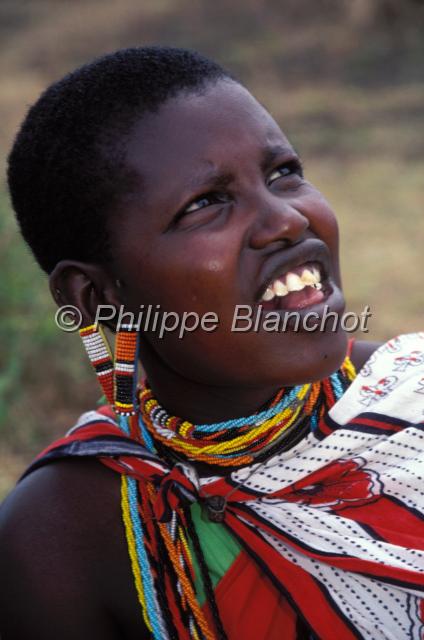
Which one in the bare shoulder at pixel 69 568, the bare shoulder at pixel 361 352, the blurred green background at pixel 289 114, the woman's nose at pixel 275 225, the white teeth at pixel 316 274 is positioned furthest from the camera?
the blurred green background at pixel 289 114

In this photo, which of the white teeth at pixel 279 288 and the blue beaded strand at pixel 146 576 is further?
the blue beaded strand at pixel 146 576

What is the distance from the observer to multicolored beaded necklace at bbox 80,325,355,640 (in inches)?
70.6

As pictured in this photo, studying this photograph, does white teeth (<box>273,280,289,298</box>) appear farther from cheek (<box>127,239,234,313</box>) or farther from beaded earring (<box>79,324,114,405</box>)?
beaded earring (<box>79,324,114,405</box>)

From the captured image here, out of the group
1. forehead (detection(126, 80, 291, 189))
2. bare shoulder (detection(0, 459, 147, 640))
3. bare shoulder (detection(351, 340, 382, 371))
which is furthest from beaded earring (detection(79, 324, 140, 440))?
bare shoulder (detection(351, 340, 382, 371))

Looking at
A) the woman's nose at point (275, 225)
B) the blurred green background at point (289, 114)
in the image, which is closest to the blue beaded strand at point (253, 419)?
the woman's nose at point (275, 225)

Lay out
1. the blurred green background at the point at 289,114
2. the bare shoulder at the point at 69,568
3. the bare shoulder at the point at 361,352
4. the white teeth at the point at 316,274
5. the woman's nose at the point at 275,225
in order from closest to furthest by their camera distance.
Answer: the woman's nose at the point at 275,225
the white teeth at the point at 316,274
the bare shoulder at the point at 69,568
the bare shoulder at the point at 361,352
the blurred green background at the point at 289,114

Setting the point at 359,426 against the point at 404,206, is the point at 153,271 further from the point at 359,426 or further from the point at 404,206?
the point at 404,206

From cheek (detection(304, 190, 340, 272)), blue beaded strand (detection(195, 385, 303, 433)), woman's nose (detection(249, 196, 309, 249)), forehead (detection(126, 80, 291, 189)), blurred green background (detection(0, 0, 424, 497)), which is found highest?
blurred green background (detection(0, 0, 424, 497))

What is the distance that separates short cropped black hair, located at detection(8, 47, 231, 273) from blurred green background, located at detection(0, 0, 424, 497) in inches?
41.5

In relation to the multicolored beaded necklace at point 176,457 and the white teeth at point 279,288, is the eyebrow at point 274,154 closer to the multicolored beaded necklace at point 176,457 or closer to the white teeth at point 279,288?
the white teeth at point 279,288

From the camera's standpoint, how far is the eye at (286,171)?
1733mm

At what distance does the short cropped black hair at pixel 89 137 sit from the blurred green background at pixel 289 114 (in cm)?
106

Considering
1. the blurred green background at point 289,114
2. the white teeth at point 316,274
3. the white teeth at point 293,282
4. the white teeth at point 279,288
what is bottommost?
the white teeth at point 279,288

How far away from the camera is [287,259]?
163 cm
